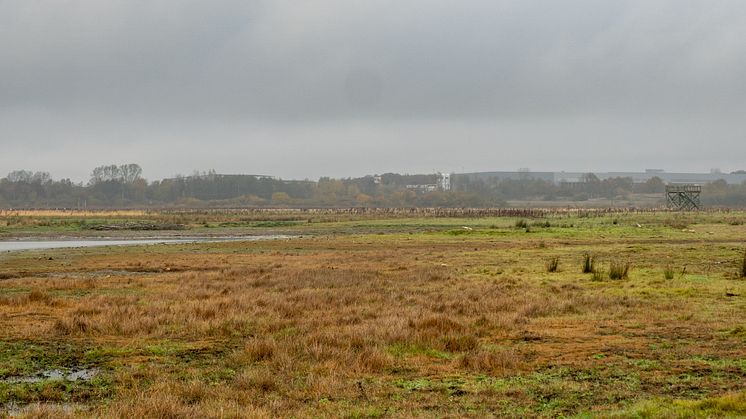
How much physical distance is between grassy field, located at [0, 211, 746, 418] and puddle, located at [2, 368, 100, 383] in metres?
0.05

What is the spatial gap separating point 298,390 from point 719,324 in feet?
33.5

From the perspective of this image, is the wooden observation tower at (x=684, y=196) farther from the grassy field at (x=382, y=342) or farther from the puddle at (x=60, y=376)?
the puddle at (x=60, y=376)

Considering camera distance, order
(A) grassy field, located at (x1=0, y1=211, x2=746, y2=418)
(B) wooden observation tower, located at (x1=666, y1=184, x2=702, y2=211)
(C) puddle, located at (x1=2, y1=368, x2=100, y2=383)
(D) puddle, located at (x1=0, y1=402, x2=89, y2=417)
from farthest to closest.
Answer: (B) wooden observation tower, located at (x1=666, y1=184, x2=702, y2=211) → (C) puddle, located at (x1=2, y1=368, x2=100, y2=383) → (A) grassy field, located at (x1=0, y1=211, x2=746, y2=418) → (D) puddle, located at (x1=0, y1=402, x2=89, y2=417)

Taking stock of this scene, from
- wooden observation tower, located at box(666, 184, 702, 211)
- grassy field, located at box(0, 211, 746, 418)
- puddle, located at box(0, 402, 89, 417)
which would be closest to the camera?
puddle, located at box(0, 402, 89, 417)

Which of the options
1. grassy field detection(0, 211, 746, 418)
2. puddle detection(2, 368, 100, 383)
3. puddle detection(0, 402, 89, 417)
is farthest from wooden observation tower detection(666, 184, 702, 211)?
puddle detection(0, 402, 89, 417)

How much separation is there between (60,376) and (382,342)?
5.93 metres

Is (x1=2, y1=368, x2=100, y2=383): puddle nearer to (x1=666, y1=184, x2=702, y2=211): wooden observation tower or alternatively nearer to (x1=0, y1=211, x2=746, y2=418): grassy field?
(x1=0, y1=211, x2=746, y2=418): grassy field

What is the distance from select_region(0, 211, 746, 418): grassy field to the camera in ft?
35.0

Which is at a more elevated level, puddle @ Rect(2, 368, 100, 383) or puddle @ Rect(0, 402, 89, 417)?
puddle @ Rect(0, 402, 89, 417)

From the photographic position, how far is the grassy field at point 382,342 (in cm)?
1068

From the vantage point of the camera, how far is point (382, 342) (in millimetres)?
15203

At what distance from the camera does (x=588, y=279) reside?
1072 inches

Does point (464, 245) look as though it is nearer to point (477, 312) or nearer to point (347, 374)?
point (477, 312)

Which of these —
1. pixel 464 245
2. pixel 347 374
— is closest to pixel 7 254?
pixel 464 245
